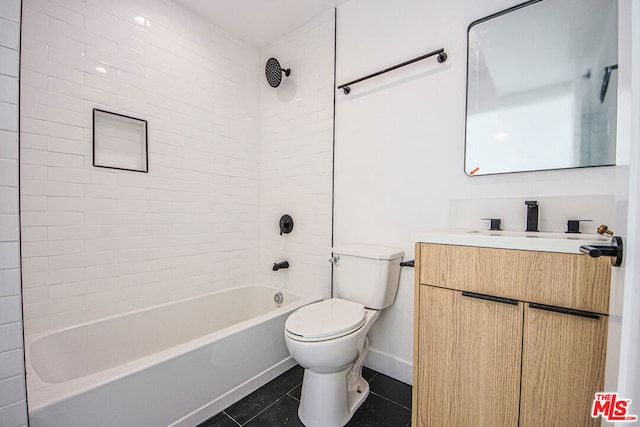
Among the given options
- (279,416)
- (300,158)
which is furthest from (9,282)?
(300,158)

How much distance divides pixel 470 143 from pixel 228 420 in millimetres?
1906

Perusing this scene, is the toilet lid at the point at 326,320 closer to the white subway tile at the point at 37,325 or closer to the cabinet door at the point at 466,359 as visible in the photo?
the cabinet door at the point at 466,359

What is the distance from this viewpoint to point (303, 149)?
222 centimetres

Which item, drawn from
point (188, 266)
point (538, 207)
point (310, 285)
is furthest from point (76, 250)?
point (538, 207)

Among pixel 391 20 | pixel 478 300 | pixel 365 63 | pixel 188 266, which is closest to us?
pixel 478 300

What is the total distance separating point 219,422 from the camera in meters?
1.40

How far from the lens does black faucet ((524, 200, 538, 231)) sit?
127 cm

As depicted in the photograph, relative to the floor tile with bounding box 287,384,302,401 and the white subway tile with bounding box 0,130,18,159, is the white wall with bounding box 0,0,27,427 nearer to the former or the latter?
the white subway tile with bounding box 0,130,18,159

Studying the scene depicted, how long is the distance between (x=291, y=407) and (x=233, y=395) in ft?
1.08

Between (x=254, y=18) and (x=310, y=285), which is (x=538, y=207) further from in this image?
(x=254, y=18)

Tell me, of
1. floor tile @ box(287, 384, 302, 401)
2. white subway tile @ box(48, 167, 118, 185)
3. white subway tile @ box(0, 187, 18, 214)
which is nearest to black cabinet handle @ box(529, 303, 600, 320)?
floor tile @ box(287, 384, 302, 401)

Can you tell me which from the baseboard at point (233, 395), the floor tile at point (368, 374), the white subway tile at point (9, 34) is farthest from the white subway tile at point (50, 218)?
the floor tile at point (368, 374)

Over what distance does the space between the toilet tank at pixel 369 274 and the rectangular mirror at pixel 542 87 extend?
657mm

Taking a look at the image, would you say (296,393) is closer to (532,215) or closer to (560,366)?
(560,366)
